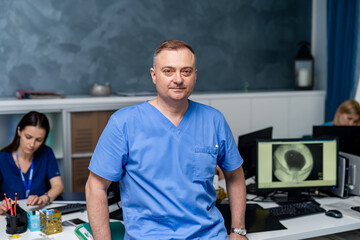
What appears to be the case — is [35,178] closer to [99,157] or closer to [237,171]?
[99,157]

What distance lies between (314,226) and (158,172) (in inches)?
36.0

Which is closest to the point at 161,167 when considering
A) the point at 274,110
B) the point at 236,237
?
the point at 236,237

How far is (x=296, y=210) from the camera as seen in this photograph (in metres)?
2.25

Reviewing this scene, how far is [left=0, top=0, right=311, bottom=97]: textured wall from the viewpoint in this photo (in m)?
3.65

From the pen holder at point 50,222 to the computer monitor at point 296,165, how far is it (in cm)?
111

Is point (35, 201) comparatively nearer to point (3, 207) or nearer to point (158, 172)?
point (3, 207)

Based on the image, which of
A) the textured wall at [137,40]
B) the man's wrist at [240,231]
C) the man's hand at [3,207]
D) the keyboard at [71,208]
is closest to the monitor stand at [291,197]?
the man's wrist at [240,231]

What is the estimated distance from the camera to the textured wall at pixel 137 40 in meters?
3.65

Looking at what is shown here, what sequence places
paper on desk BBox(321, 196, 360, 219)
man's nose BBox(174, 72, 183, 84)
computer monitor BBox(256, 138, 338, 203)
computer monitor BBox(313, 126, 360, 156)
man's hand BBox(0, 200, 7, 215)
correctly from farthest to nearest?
computer monitor BBox(313, 126, 360, 156) → computer monitor BBox(256, 138, 338, 203) → paper on desk BBox(321, 196, 360, 219) → man's hand BBox(0, 200, 7, 215) → man's nose BBox(174, 72, 183, 84)

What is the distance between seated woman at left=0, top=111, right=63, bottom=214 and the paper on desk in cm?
160

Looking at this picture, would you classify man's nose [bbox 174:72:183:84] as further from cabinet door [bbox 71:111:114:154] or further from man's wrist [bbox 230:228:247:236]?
cabinet door [bbox 71:111:114:154]

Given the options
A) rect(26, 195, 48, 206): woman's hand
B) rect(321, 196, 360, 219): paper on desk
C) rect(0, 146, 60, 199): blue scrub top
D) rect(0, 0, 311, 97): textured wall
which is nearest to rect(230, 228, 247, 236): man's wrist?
rect(321, 196, 360, 219): paper on desk

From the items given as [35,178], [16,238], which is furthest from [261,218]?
[35,178]

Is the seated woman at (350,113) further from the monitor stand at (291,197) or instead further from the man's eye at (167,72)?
the man's eye at (167,72)
